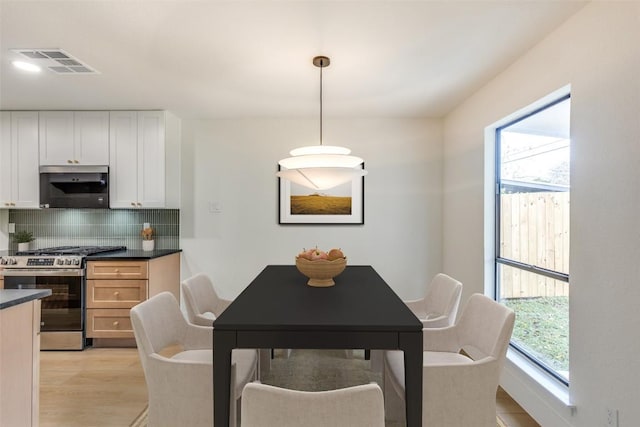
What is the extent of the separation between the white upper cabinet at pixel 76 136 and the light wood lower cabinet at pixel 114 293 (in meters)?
1.19

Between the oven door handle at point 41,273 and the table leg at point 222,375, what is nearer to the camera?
the table leg at point 222,375

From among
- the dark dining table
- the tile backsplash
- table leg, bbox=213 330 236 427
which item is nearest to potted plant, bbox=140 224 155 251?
the tile backsplash

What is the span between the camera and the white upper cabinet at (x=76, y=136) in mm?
3498

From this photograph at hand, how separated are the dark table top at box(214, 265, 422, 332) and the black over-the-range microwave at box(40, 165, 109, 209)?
238 centimetres

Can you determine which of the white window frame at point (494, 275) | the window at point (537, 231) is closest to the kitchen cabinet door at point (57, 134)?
the white window frame at point (494, 275)

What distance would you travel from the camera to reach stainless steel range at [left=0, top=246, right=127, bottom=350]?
3.12 m

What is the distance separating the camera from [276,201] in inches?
148

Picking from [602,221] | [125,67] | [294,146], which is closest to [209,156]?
[294,146]

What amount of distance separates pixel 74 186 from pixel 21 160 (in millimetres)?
664

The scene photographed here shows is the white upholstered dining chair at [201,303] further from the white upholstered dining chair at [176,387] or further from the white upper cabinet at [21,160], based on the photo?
the white upper cabinet at [21,160]

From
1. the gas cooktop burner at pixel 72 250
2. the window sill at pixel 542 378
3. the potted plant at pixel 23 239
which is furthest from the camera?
the potted plant at pixel 23 239

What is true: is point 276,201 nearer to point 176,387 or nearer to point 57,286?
point 57,286

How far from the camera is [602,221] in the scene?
1576 mm

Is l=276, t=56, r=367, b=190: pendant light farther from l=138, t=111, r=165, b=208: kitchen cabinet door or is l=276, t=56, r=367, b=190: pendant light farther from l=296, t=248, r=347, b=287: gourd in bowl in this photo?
l=138, t=111, r=165, b=208: kitchen cabinet door
